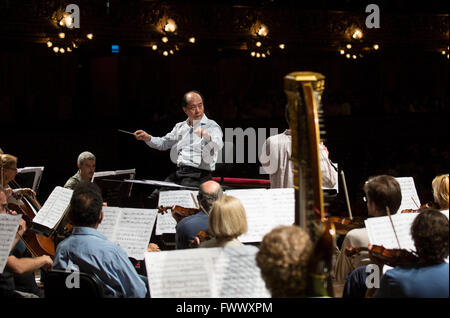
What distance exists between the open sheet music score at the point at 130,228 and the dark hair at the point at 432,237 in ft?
4.66

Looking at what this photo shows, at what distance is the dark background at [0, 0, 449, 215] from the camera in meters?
9.62

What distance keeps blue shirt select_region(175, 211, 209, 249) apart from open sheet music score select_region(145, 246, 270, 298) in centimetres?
114

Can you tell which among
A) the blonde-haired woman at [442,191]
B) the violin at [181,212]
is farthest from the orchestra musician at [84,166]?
the blonde-haired woman at [442,191]

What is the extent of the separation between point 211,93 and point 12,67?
436 centimetres

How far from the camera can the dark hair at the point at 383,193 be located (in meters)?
3.22

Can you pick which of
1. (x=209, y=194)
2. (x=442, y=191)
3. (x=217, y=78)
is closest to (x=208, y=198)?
(x=209, y=194)

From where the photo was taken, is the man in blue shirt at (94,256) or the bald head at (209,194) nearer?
the man in blue shirt at (94,256)

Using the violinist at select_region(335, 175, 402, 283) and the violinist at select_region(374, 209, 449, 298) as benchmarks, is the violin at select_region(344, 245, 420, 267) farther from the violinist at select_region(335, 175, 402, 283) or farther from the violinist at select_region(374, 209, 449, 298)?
the violinist at select_region(335, 175, 402, 283)

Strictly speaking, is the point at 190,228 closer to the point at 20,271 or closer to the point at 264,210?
the point at 264,210

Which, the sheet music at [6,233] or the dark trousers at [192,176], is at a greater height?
the dark trousers at [192,176]

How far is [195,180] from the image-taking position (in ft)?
18.0

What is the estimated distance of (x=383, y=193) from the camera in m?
3.22

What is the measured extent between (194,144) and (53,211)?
187 centimetres

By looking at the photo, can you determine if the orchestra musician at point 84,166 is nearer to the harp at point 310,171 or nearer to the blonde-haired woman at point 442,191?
the blonde-haired woman at point 442,191
